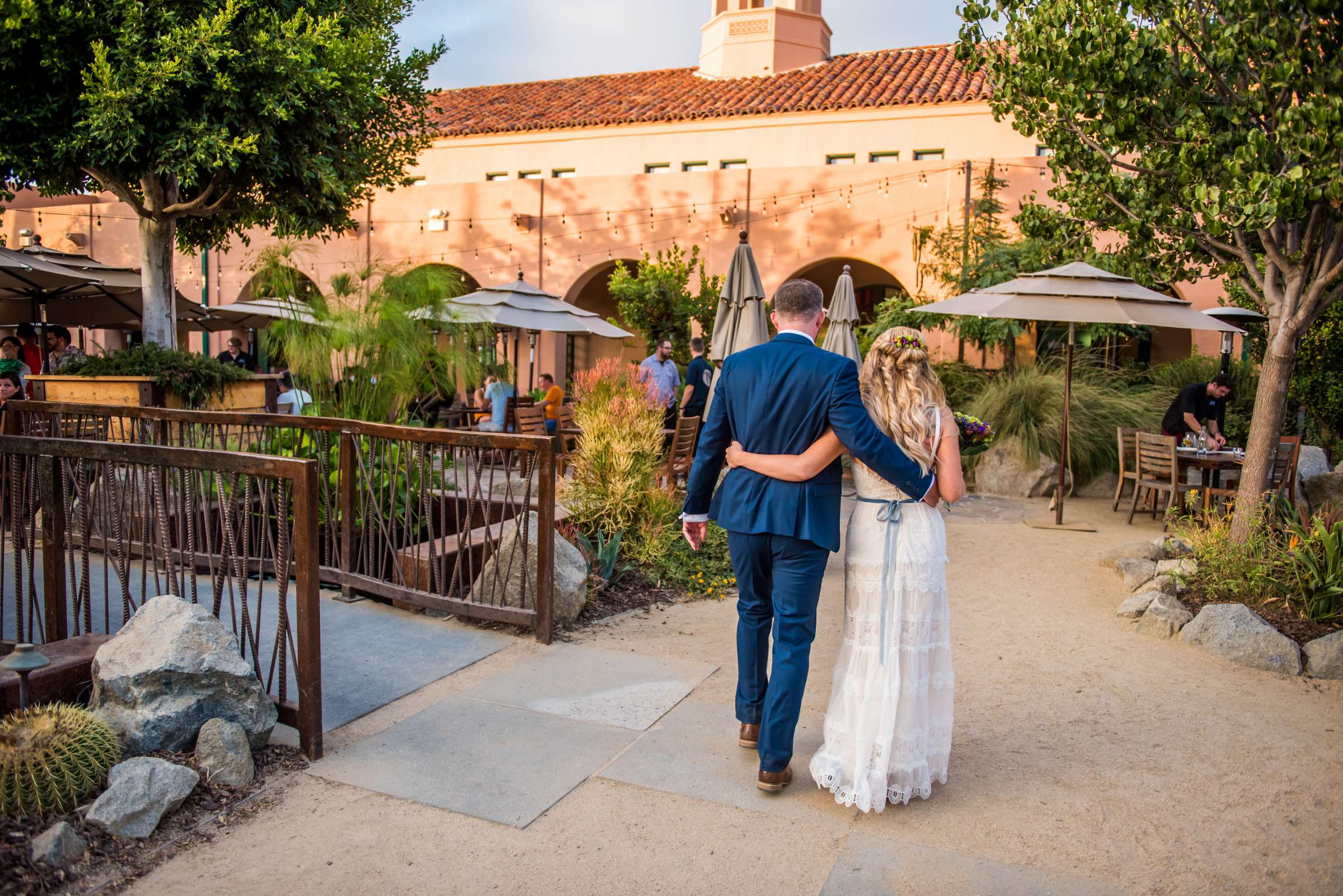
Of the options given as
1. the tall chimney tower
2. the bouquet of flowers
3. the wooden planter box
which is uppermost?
the tall chimney tower

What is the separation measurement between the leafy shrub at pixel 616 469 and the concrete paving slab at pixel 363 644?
63.4 inches

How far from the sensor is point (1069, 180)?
25.6ft

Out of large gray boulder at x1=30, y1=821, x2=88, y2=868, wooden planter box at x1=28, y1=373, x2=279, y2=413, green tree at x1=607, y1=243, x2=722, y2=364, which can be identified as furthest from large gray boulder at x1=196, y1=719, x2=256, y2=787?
green tree at x1=607, y1=243, x2=722, y2=364

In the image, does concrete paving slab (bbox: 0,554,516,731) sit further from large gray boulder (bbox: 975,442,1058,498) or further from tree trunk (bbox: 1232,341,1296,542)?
large gray boulder (bbox: 975,442,1058,498)

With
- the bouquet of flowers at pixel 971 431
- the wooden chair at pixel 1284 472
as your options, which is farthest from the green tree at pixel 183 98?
the wooden chair at pixel 1284 472

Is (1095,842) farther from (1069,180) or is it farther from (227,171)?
(227,171)

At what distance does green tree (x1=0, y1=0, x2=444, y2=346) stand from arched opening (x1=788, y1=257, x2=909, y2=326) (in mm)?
10191

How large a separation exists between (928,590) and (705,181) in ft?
50.5

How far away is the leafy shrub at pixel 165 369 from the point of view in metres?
8.45

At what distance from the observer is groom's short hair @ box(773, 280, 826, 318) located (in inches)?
134

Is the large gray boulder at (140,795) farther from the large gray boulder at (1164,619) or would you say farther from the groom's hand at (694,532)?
the large gray boulder at (1164,619)

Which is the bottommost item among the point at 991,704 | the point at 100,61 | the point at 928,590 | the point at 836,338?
the point at 991,704

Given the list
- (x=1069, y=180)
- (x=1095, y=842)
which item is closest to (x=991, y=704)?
(x=1095, y=842)

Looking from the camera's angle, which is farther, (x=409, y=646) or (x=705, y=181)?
(x=705, y=181)
